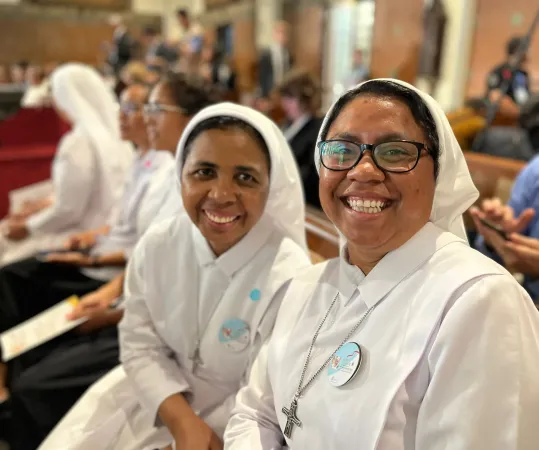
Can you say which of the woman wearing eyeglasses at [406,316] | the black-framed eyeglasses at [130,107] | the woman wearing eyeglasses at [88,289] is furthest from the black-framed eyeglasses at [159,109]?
the woman wearing eyeglasses at [406,316]

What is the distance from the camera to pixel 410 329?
90cm

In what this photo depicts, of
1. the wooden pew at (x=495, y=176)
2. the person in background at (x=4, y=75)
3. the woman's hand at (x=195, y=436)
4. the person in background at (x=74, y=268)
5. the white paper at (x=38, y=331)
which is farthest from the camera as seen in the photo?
the person in background at (x=4, y=75)

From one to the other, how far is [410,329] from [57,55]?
14778mm

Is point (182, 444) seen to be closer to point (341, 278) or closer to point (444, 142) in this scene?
point (341, 278)

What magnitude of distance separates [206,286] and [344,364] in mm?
603

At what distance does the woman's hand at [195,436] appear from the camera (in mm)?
1332

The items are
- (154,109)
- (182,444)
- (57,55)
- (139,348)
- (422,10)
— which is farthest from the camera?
(57,55)

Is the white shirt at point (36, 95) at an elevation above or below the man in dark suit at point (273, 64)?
below

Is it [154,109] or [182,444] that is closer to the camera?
[182,444]

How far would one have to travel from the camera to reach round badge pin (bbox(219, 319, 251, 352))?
1.40m

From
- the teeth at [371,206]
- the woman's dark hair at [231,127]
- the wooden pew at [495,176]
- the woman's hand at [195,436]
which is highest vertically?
the woman's dark hair at [231,127]

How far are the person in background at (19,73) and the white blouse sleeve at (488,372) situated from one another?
11.1 meters

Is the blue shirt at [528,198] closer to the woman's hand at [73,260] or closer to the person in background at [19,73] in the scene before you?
the woman's hand at [73,260]

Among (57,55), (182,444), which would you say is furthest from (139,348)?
(57,55)
